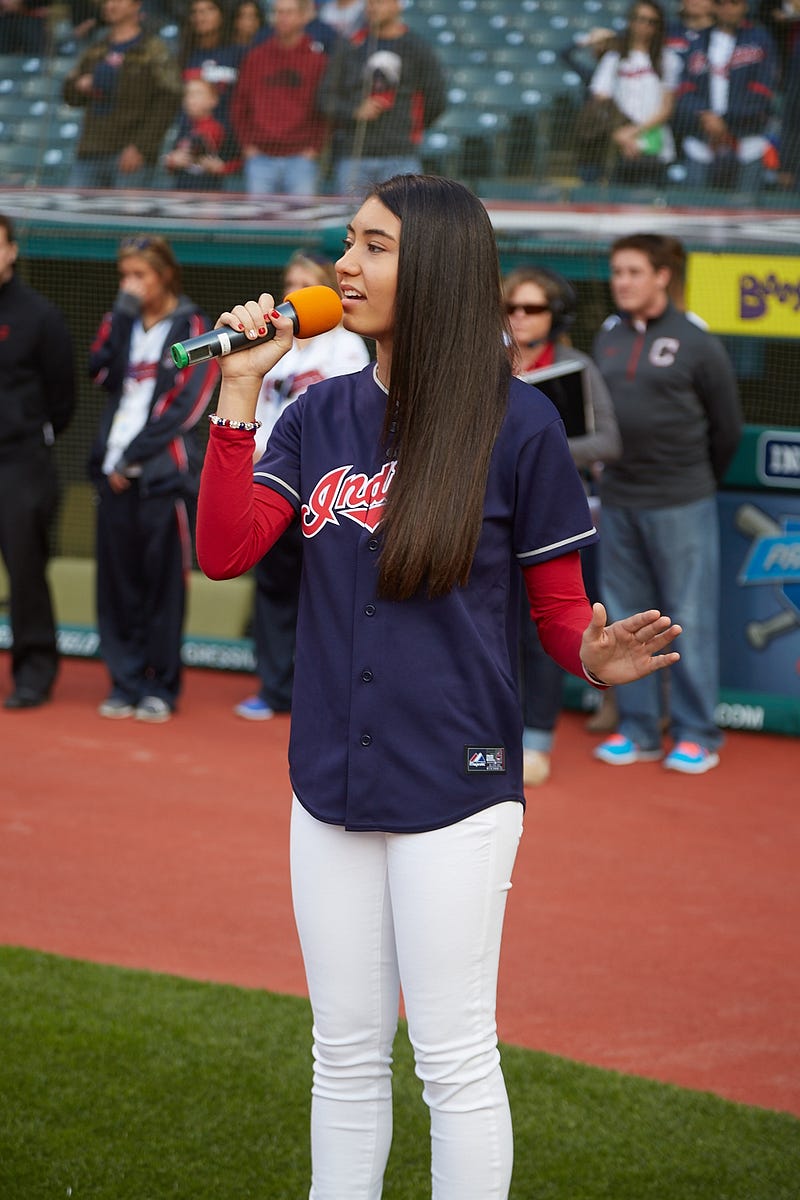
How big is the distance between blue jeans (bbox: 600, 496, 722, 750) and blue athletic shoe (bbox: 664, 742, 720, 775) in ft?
0.18

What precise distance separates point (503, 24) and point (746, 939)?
27.5 feet

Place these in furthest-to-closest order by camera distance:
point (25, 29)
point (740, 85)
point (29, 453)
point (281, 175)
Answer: point (25, 29) → point (281, 175) → point (740, 85) → point (29, 453)

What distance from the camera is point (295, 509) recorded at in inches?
96.2

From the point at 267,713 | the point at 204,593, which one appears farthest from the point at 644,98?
the point at 267,713

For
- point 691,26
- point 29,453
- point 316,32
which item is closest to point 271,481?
point 29,453

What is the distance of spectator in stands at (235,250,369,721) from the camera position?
6.84m

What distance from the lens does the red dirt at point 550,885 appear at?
4.06m

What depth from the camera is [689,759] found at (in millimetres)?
6715

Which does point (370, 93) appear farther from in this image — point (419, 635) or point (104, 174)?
point (419, 635)

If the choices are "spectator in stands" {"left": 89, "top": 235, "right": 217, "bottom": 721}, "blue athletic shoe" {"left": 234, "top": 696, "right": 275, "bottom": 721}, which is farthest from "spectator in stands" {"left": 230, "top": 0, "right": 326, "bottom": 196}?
"blue athletic shoe" {"left": 234, "top": 696, "right": 275, "bottom": 721}

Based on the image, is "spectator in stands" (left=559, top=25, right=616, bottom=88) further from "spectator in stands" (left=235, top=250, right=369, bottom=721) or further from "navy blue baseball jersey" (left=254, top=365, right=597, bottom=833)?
"navy blue baseball jersey" (left=254, top=365, right=597, bottom=833)

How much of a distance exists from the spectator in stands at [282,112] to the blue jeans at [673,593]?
4.19 meters

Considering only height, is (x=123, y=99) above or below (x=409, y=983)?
above

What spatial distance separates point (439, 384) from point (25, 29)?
10398 millimetres
